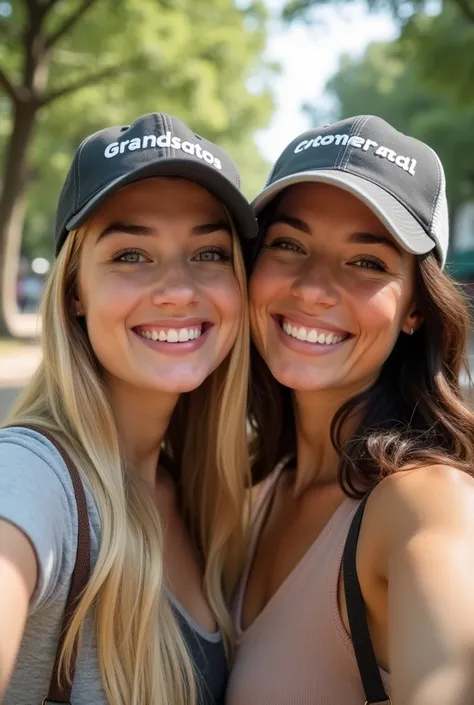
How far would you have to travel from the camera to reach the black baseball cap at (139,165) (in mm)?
2209

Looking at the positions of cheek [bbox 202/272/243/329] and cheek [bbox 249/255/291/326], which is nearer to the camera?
cheek [bbox 202/272/243/329]

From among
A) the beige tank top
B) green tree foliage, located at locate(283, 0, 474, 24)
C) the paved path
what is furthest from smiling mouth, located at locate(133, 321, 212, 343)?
green tree foliage, located at locate(283, 0, 474, 24)

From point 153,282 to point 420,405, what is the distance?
92cm

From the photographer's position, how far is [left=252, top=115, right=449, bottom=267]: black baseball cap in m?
2.35

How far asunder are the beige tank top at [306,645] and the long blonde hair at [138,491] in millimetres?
187

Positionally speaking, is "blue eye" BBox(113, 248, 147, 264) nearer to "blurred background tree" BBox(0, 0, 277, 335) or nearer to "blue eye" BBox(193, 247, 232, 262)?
"blue eye" BBox(193, 247, 232, 262)

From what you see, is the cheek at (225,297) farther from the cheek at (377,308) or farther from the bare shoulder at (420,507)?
the bare shoulder at (420,507)

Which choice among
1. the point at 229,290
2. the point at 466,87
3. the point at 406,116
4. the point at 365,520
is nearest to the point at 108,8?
the point at 466,87

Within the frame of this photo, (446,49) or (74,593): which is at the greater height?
(446,49)

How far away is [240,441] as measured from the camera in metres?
2.92

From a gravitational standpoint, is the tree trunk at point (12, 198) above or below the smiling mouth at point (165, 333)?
above

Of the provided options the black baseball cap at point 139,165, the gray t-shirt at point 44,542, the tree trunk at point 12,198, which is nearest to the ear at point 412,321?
the black baseball cap at point 139,165

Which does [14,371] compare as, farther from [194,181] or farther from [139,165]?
[139,165]

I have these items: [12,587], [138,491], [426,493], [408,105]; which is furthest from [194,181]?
[408,105]
